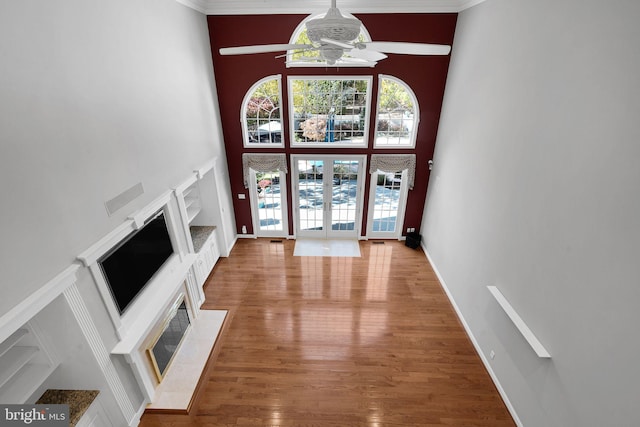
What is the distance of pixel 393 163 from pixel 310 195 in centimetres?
207

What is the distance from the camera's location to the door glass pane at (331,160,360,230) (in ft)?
22.0

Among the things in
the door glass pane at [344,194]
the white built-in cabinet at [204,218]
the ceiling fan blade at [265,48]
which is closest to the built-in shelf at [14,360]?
the white built-in cabinet at [204,218]

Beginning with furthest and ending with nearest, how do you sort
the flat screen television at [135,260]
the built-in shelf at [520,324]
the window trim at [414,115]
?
the window trim at [414,115] < the flat screen television at [135,260] < the built-in shelf at [520,324]

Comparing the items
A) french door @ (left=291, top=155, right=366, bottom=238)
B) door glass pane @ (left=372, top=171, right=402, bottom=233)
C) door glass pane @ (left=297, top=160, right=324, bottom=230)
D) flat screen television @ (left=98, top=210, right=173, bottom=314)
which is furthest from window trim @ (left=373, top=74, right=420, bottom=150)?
flat screen television @ (left=98, top=210, right=173, bottom=314)

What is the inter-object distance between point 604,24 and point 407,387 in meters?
4.28

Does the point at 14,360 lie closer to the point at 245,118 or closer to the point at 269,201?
the point at 269,201

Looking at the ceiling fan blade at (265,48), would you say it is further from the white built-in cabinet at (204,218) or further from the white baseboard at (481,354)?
the white baseboard at (481,354)

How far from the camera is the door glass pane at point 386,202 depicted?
22.3 feet

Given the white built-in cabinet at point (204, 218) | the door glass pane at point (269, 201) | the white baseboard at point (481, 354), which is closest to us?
the white baseboard at point (481, 354)

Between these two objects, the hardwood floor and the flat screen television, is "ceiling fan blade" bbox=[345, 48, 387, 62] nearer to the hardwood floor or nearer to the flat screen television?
the flat screen television

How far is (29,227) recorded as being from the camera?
218 cm

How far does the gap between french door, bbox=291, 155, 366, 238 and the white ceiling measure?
2745 mm

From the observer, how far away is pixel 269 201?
7.11 m

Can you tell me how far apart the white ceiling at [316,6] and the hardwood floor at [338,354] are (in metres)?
4.94
